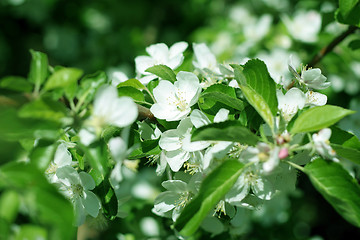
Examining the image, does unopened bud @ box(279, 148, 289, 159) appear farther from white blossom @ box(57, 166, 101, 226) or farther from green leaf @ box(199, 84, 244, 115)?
white blossom @ box(57, 166, 101, 226)

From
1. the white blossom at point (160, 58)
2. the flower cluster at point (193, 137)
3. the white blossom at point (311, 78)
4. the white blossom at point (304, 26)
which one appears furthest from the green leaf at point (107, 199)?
the white blossom at point (304, 26)

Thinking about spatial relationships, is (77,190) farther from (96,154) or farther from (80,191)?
(96,154)

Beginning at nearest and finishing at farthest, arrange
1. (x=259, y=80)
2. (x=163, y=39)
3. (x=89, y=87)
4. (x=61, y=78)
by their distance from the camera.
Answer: (x=61, y=78) → (x=89, y=87) → (x=259, y=80) → (x=163, y=39)

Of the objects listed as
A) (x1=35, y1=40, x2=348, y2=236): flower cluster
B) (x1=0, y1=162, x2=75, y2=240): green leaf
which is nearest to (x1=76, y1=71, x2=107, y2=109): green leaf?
(x1=35, y1=40, x2=348, y2=236): flower cluster

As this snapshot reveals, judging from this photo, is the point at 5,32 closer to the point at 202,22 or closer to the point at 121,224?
the point at 202,22

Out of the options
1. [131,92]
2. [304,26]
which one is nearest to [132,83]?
[131,92]

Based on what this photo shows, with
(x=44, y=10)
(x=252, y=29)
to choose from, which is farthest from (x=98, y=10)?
(x=252, y=29)

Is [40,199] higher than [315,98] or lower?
higher

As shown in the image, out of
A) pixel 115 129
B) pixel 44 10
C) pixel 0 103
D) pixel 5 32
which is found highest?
pixel 0 103
